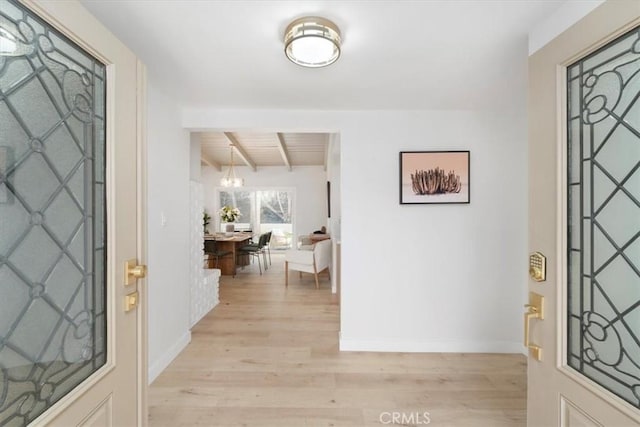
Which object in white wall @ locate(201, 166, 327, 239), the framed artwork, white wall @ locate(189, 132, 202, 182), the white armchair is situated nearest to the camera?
the framed artwork

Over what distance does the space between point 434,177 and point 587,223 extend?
1.59m

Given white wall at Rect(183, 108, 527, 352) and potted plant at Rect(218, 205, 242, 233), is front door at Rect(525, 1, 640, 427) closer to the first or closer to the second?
white wall at Rect(183, 108, 527, 352)

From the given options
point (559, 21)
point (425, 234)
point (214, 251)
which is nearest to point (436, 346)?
point (425, 234)

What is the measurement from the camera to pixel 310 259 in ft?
15.7

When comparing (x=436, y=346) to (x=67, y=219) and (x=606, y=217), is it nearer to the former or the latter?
(x=606, y=217)

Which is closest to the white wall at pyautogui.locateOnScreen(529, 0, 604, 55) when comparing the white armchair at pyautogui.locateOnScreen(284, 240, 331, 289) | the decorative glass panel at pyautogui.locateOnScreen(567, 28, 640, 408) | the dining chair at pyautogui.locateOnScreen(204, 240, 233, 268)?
the decorative glass panel at pyautogui.locateOnScreen(567, 28, 640, 408)

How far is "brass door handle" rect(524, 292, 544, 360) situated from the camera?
3.87ft

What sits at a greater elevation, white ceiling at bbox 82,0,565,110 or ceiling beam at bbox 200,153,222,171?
ceiling beam at bbox 200,153,222,171

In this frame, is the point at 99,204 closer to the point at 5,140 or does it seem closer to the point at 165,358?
the point at 5,140

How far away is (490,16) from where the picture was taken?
1346 mm

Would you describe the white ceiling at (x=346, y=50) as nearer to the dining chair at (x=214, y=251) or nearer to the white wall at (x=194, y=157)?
the white wall at (x=194, y=157)

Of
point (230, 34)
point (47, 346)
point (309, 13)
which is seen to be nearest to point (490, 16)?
point (309, 13)

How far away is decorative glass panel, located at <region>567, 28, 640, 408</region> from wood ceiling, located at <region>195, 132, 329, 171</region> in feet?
13.1

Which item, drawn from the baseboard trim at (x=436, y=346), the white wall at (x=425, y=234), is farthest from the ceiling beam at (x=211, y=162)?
the baseboard trim at (x=436, y=346)
